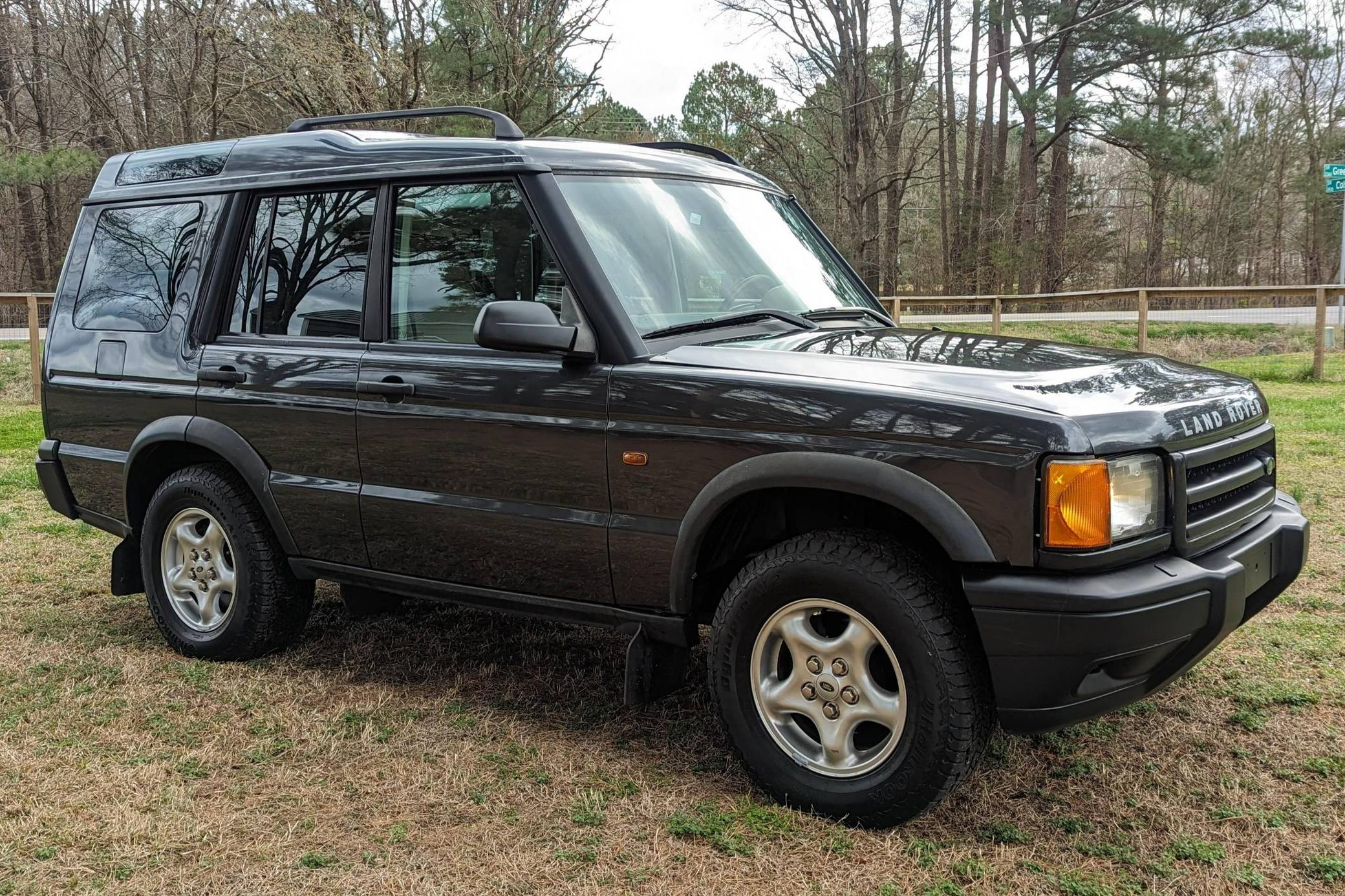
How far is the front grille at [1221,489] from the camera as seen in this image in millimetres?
2941

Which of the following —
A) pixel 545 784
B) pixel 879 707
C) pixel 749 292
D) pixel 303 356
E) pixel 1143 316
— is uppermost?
pixel 749 292

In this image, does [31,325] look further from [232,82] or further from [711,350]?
[711,350]

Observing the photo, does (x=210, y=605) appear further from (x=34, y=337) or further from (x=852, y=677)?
(x=34, y=337)

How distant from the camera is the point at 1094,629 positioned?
272cm

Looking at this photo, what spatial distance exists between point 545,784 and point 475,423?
1.19 meters

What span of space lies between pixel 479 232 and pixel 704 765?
195 centimetres

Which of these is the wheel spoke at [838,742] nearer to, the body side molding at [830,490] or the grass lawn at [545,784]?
the grass lawn at [545,784]

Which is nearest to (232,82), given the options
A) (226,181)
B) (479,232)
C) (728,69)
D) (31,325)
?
(31,325)

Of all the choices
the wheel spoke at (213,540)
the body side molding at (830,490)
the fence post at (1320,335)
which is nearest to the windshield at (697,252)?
the body side molding at (830,490)

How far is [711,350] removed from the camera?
347 centimetres

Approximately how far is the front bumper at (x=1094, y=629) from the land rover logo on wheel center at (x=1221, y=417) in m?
0.35

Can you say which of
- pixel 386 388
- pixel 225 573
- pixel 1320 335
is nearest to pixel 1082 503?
pixel 386 388

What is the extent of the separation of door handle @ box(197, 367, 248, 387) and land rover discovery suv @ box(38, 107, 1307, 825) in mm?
11

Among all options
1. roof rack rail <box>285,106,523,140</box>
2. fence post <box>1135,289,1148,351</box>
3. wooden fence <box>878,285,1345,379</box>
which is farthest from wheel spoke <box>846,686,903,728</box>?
fence post <box>1135,289,1148,351</box>
